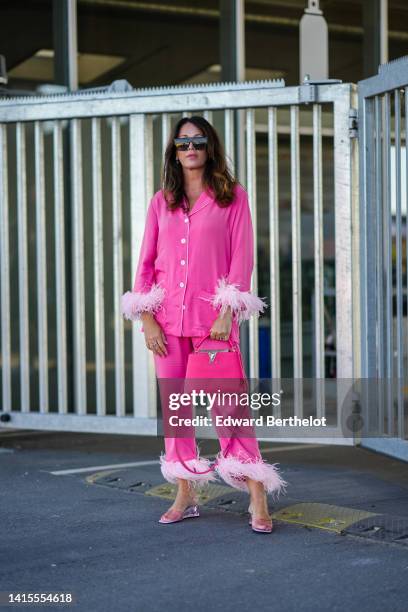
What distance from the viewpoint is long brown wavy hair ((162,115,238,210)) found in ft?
16.6

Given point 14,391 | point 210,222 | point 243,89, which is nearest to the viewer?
point 210,222

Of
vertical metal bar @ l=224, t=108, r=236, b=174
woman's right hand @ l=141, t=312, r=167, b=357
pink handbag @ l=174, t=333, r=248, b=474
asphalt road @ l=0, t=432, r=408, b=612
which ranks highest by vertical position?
vertical metal bar @ l=224, t=108, r=236, b=174

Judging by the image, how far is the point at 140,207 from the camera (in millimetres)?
6891

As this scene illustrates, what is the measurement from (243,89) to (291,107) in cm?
30

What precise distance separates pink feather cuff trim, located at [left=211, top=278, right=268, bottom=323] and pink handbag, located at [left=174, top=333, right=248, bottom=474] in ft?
0.44

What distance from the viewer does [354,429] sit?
6.33 m

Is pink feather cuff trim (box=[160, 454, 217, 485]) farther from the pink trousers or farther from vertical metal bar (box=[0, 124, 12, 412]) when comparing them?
vertical metal bar (box=[0, 124, 12, 412])

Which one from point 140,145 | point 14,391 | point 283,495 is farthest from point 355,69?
point 283,495

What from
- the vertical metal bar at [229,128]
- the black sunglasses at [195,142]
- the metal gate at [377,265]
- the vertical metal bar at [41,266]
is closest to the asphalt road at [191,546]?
the metal gate at [377,265]

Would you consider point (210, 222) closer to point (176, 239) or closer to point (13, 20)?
point (176, 239)

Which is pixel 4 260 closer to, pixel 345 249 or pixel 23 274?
pixel 23 274

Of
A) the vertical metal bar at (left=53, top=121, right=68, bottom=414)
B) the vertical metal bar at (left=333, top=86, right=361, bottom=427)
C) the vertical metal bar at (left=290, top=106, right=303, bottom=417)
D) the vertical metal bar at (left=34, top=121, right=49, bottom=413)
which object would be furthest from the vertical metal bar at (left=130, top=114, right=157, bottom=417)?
the vertical metal bar at (left=333, top=86, right=361, bottom=427)

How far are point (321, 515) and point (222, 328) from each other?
102 cm

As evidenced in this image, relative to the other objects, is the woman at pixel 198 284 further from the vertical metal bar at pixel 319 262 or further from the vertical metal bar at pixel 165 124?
the vertical metal bar at pixel 165 124
